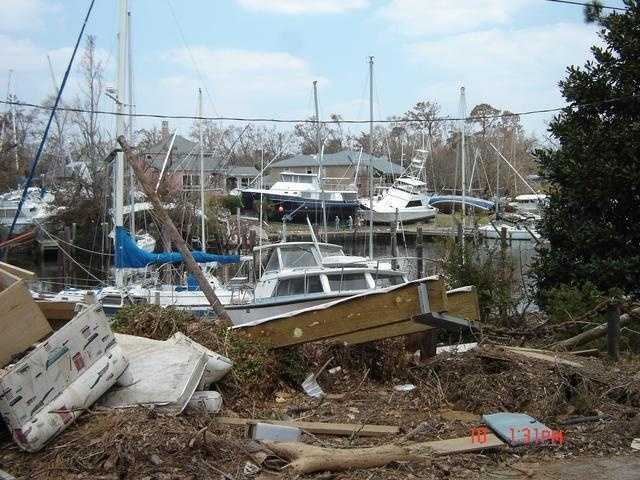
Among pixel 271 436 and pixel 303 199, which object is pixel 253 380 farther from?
pixel 303 199

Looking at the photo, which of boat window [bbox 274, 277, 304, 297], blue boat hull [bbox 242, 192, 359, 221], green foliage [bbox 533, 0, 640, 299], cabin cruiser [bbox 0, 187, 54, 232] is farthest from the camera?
blue boat hull [bbox 242, 192, 359, 221]

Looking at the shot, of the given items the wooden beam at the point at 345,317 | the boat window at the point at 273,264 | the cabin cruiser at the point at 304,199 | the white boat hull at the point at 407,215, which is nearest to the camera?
the wooden beam at the point at 345,317

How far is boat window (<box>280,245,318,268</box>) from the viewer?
16.2m

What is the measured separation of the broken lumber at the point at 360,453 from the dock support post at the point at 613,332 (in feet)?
10.4

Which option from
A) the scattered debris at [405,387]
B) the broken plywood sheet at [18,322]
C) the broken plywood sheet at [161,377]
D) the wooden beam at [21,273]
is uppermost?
the wooden beam at [21,273]

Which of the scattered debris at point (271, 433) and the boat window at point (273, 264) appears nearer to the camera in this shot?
the scattered debris at point (271, 433)

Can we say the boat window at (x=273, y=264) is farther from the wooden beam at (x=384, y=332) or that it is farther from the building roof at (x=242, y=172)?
the building roof at (x=242, y=172)

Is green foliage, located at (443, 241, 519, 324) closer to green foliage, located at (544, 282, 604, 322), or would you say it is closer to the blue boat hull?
green foliage, located at (544, 282, 604, 322)

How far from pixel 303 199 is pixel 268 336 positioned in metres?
45.6

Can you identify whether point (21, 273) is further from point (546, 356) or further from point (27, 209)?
point (27, 209)

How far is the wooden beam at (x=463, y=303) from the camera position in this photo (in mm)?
6805
